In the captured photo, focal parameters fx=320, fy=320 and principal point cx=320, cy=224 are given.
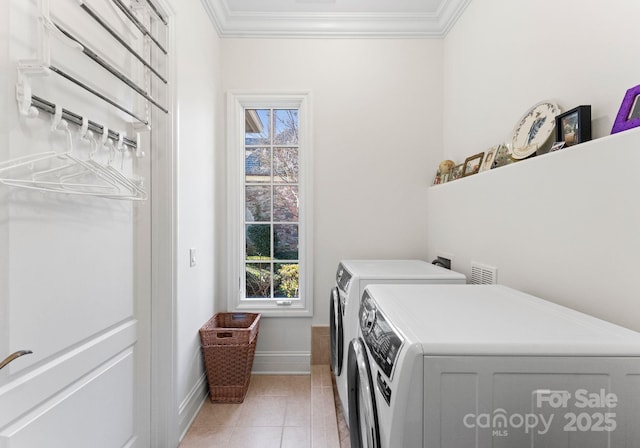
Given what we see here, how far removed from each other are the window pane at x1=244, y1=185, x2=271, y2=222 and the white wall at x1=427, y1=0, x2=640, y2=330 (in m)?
1.46

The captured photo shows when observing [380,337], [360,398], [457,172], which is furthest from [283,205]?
[380,337]

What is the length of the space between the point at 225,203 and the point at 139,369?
135cm

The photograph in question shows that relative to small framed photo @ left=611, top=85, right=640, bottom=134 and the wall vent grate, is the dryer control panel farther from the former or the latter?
small framed photo @ left=611, top=85, right=640, bottom=134

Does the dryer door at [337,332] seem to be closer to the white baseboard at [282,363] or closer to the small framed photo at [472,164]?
the white baseboard at [282,363]

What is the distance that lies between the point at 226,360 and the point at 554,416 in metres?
1.91

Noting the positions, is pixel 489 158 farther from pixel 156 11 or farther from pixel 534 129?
pixel 156 11

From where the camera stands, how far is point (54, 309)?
1.04 meters

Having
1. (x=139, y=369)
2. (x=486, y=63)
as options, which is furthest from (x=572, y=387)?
(x=486, y=63)

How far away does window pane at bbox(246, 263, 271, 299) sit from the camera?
2719mm

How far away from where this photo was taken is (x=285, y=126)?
107 inches

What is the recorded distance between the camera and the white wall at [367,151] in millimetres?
2604

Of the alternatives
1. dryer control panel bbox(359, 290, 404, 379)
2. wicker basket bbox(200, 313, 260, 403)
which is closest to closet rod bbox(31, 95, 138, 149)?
dryer control panel bbox(359, 290, 404, 379)

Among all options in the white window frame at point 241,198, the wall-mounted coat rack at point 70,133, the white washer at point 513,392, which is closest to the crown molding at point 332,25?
the white window frame at point 241,198

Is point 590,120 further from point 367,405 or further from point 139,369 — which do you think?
point 139,369
